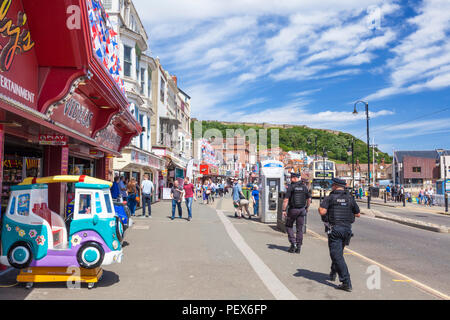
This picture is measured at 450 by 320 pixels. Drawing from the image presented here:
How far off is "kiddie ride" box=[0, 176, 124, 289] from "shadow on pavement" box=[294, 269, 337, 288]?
325 cm

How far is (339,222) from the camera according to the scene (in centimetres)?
605

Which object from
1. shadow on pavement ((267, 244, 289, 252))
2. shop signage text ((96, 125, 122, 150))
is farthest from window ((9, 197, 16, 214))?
shop signage text ((96, 125, 122, 150))

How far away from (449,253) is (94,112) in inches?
424

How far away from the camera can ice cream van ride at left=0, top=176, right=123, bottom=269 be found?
5539mm

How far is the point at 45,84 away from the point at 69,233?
11.7 ft

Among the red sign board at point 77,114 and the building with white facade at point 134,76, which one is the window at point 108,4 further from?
the red sign board at point 77,114

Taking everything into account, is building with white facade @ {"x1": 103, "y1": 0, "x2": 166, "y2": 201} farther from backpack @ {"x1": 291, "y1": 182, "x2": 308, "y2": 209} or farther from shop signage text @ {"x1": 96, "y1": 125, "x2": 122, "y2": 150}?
backpack @ {"x1": 291, "y1": 182, "x2": 308, "y2": 209}

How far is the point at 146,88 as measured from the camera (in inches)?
997

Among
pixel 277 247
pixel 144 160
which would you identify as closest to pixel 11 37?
pixel 277 247

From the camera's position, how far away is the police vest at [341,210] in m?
6.06

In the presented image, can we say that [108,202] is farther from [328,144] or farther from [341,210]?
[328,144]

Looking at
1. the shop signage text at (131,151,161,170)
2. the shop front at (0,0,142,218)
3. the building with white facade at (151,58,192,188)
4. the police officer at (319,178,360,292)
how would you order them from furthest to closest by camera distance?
the building with white facade at (151,58,192,188), the shop signage text at (131,151,161,170), the shop front at (0,0,142,218), the police officer at (319,178,360,292)

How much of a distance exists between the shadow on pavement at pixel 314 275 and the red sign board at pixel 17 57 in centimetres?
571
